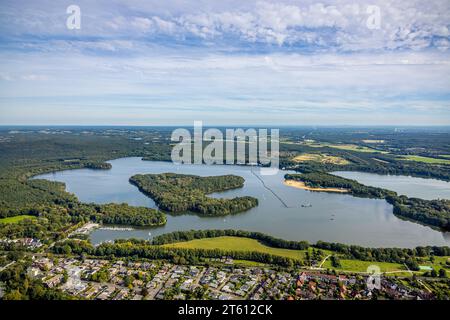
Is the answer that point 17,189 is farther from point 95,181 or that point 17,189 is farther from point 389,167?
point 389,167

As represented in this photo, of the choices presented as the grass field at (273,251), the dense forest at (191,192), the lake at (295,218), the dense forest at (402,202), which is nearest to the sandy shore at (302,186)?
the dense forest at (402,202)

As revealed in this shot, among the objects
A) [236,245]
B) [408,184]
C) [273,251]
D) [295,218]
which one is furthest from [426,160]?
[236,245]

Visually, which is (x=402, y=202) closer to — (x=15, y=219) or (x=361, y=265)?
(x=361, y=265)

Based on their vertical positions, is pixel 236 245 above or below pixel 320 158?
below

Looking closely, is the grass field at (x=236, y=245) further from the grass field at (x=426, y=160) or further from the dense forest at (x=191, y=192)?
the grass field at (x=426, y=160)

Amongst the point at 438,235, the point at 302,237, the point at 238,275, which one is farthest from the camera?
the point at 438,235

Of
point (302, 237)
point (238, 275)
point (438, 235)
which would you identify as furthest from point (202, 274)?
point (438, 235)
